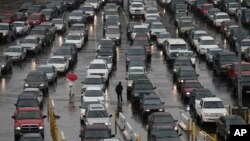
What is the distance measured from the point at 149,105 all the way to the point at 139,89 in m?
5.23

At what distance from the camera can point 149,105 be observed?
4797cm

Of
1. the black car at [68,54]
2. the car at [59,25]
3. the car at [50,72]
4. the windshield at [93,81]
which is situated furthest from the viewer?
the car at [59,25]

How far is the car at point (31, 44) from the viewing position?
72.1 m

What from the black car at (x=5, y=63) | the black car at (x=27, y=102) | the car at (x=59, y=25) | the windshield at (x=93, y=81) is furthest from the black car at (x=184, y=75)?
the car at (x=59, y=25)

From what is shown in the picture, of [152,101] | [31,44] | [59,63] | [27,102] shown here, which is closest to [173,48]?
[59,63]

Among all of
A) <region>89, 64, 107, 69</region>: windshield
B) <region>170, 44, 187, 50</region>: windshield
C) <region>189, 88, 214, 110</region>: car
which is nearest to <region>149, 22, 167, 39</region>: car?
<region>170, 44, 187, 50</region>: windshield

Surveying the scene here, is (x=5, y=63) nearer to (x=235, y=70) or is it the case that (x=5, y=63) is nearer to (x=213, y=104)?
(x=235, y=70)

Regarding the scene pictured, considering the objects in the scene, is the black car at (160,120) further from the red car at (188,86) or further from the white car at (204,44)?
the white car at (204,44)

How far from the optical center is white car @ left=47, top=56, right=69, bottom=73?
208 feet

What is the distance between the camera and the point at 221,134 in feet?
134

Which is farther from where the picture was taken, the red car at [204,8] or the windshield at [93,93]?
the red car at [204,8]

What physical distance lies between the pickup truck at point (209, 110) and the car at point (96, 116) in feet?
16.8

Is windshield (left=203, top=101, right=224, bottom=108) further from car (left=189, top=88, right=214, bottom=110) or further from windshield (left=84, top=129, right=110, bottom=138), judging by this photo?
windshield (left=84, top=129, right=110, bottom=138)

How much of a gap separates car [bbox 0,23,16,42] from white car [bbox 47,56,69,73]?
15.8 meters
